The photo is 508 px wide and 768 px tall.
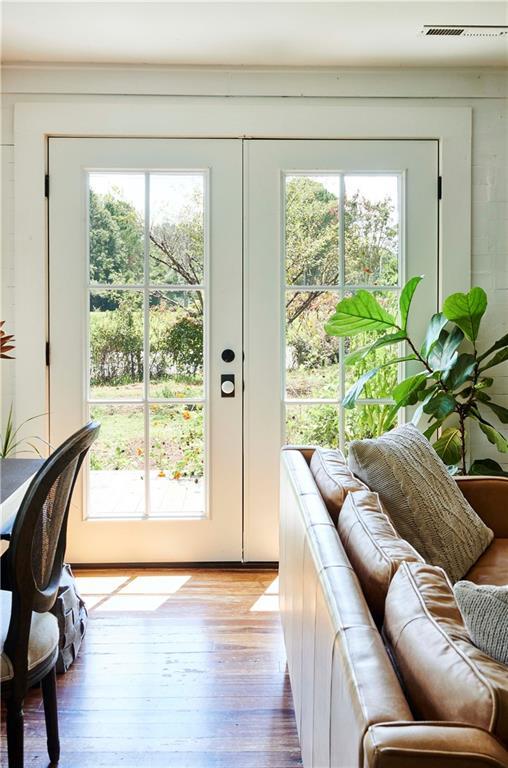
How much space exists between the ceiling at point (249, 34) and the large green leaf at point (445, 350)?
127cm

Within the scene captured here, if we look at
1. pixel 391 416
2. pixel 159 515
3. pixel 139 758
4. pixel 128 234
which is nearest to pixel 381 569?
pixel 139 758

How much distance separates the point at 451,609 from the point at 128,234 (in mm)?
2488

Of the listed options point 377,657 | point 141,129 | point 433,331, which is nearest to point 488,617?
point 377,657

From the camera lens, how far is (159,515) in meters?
3.15

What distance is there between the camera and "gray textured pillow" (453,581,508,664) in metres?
0.88

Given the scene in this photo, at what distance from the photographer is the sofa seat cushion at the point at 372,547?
1.21 metres

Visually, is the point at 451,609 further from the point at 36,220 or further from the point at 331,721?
the point at 36,220

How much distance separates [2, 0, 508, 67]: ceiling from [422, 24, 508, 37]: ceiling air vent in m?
0.03

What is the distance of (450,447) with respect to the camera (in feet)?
9.42

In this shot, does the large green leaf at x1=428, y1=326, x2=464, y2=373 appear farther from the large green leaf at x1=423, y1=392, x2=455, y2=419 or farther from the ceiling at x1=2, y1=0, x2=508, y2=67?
the ceiling at x1=2, y1=0, x2=508, y2=67

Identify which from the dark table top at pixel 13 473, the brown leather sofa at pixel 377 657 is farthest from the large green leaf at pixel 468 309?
the dark table top at pixel 13 473

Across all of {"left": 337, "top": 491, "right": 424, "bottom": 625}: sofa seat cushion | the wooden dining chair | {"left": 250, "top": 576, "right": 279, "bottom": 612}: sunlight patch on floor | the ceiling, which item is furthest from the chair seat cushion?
the ceiling

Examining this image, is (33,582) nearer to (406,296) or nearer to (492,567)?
(492,567)

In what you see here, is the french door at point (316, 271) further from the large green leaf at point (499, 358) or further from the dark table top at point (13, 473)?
the dark table top at point (13, 473)
